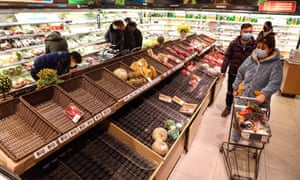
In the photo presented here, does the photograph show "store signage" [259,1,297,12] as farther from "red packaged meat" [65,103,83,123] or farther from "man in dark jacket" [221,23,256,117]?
"red packaged meat" [65,103,83,123]

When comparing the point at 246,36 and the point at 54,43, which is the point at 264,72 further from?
the point at 54,43

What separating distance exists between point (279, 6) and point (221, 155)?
25.6 feet

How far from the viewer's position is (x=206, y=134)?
3.81 m

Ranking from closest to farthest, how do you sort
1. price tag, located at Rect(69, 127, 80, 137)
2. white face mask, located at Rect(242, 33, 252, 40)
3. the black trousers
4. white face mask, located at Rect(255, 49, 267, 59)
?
price tag, located at Rect(69, 127, 80, 137), white face mask, located at Rect(255, 49, 267, 59), white face mask, located at Rect(242, 33, 252, 40), the black trousers

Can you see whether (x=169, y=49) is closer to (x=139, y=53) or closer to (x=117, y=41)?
(x=139, y=53)

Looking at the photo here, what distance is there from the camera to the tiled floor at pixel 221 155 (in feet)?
9.35

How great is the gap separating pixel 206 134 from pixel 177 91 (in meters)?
1.01

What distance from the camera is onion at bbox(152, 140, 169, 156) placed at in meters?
2.15

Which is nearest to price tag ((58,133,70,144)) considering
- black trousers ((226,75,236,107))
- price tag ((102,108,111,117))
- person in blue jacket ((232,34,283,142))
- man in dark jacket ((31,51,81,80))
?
price tag ((102,108,111,117))

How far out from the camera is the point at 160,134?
91.6 inches

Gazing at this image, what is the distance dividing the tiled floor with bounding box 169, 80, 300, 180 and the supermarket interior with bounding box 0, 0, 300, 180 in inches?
0.6

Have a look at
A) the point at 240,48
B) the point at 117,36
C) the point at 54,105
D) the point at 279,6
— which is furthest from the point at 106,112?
the point at 279,6

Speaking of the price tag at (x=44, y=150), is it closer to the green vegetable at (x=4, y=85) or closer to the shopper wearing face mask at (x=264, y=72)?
the green vegetable at (x=4, y=85)

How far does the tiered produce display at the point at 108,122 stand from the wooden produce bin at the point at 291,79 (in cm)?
398
